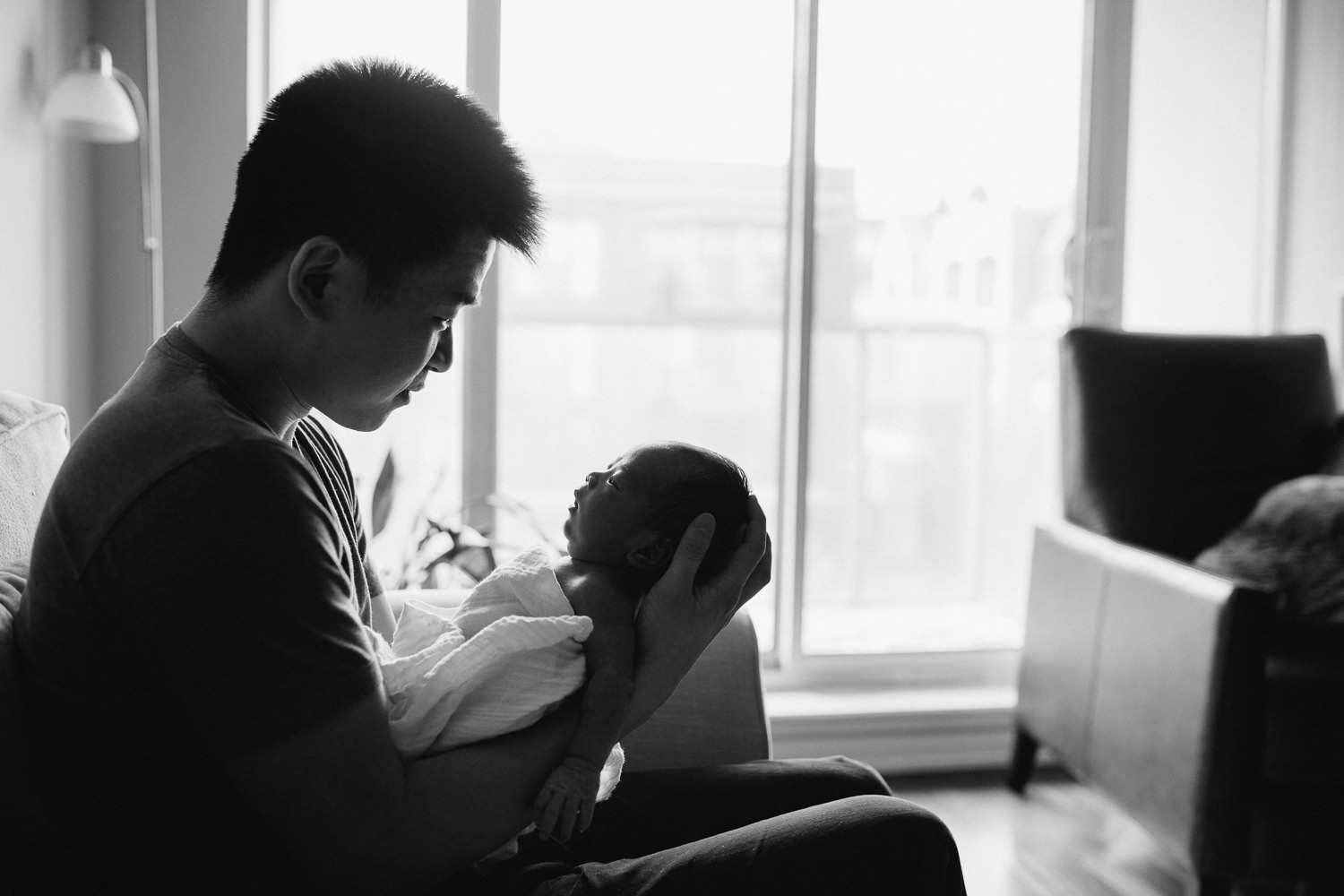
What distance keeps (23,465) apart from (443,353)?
40 cm

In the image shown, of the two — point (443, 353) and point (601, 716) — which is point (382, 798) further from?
point (443, 353)

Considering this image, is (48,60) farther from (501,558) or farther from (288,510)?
(288,510)

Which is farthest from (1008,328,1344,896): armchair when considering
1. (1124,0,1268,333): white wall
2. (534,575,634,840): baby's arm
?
(534,575,634,840): baby's arm

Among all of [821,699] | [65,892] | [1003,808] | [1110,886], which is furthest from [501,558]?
[65,892]

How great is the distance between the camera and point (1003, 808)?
95.4 inches

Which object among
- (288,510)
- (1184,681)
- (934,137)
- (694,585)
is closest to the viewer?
(288,510)

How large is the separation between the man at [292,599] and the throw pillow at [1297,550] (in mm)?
1383

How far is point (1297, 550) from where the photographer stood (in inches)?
77.4

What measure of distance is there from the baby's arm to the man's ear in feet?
1.29

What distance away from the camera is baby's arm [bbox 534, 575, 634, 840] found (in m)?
0.83

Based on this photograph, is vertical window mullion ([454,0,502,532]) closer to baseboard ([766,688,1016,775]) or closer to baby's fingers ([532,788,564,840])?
baseboard ([766,688,1016,775])

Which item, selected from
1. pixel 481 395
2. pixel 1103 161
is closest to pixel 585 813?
pixel 481 395

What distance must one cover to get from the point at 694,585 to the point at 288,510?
49cm

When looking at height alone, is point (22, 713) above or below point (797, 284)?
below
